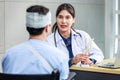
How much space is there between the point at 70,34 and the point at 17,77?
1596 millimetres

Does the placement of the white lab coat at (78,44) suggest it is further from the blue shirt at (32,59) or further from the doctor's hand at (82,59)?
the blue shirt at (32,59)

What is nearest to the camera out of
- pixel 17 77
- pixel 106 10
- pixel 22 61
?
pixel 17 77

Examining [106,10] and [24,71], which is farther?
[106,10]

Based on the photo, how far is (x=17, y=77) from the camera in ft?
5.32

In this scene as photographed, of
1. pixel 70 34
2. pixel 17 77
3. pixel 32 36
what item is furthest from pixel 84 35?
pixel 17 77

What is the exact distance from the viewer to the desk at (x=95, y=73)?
241 centimetres

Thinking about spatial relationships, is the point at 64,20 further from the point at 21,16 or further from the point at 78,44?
the point at 21,16

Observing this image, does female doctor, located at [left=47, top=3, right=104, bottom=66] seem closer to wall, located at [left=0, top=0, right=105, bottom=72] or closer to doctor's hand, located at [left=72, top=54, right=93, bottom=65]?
doctor's hand, located at [left=72, top=54, right=93, bottom=65]

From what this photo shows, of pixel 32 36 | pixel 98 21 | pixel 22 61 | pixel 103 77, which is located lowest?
pixel 103 77

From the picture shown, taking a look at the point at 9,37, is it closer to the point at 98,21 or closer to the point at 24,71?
the point at 98,21

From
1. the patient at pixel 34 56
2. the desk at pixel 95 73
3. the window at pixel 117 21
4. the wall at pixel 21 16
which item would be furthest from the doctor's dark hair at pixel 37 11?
the window at pixel 117 21

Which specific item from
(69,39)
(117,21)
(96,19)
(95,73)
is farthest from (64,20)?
(117,21)

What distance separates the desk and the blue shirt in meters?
0.73

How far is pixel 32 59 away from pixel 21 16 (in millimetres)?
2062
